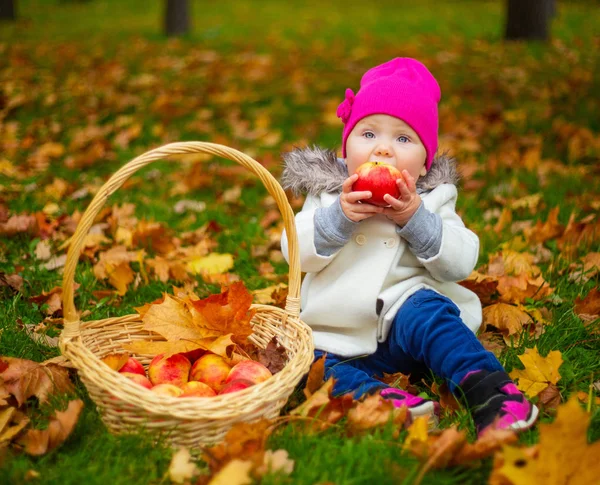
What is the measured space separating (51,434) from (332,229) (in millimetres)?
1071

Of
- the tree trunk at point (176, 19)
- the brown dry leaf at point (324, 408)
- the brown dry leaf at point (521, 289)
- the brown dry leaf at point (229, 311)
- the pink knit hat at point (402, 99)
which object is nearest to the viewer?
the brown dry leaf at point (324, 408)

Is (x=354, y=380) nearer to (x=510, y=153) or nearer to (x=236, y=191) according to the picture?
(x=236, y=191)

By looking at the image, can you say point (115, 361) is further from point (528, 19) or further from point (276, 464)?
point (528, 19)

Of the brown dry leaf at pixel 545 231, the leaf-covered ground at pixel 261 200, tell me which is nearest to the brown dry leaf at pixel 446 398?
the leaf-covered ground at pixel 261 200

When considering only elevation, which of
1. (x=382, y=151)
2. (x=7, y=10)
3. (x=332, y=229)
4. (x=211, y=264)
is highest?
(x=382, y=151)

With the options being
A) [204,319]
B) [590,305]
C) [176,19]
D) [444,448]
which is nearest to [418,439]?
[444,448]

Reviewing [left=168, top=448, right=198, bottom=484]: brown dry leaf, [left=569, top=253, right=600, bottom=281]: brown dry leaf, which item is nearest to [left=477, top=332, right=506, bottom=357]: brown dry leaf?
[left=569, top=253, right=600, bottom=281]: brown dry leaf

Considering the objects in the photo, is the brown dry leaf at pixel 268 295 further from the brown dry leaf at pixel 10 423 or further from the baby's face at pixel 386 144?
the brown dry leaf at pixel 10 423

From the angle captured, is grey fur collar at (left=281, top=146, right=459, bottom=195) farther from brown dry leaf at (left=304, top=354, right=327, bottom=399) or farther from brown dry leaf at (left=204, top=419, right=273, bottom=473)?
brown dry leaf at (left=204, top=419, right=273, bottom=473)

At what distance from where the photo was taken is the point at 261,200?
4.20 meters

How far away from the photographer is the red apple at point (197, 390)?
187 centimetres

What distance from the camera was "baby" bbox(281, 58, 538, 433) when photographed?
2.10 meters

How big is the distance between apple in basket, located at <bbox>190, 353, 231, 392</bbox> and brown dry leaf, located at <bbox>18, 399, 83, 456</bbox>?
0.41 m

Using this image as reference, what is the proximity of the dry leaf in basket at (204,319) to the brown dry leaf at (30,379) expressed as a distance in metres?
0.25
